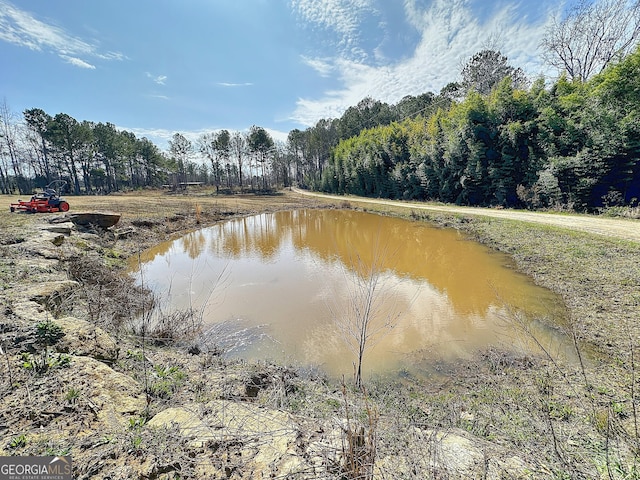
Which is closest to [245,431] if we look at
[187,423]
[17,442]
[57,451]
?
[187,423]

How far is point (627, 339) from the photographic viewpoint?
425 centimetres

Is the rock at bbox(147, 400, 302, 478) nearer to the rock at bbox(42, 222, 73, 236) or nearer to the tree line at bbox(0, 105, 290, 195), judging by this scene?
the rock at bbox(42, 222, 73, 236)

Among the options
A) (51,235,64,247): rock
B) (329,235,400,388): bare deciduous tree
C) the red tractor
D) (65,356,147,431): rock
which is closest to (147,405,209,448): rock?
(65,356,147,431): rock

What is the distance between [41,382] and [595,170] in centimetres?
1840

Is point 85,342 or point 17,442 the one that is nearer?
point 17,442

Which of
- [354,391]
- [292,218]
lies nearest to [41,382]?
[354,391]

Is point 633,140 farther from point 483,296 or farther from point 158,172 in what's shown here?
point 158,172

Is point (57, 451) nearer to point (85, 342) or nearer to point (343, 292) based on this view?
point (85, 342)

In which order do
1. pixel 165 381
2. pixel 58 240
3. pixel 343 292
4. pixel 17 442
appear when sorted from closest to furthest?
pixel 17 442
pixel 165 381
pixel 343 292
pixel 58 240

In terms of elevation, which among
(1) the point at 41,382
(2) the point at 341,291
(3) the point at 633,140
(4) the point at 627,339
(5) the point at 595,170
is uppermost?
(3) the point at 633,140

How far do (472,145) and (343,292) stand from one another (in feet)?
54.4

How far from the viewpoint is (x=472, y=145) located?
720 inches

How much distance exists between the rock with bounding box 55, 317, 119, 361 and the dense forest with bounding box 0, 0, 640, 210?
17609 mm

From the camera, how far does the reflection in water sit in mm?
4871
